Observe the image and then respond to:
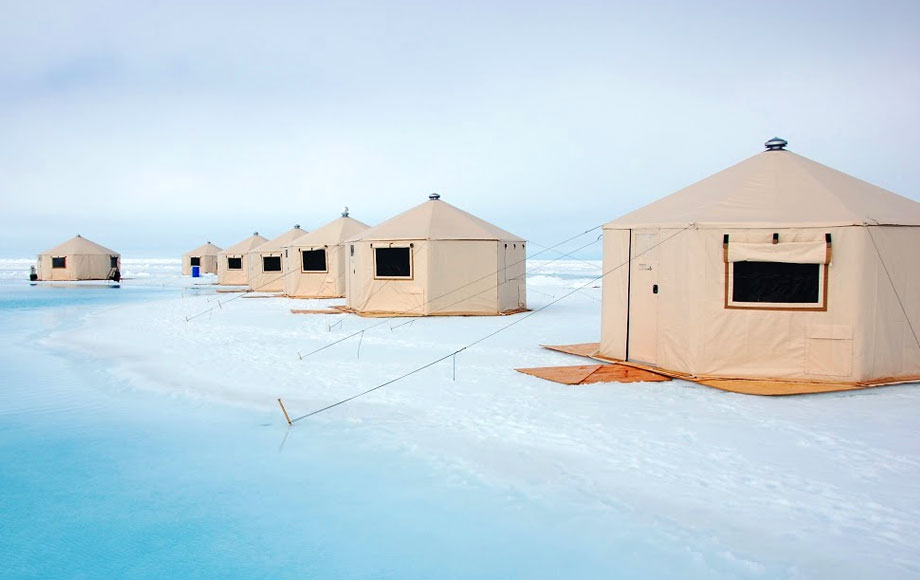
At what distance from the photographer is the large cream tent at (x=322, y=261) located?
63.6ft

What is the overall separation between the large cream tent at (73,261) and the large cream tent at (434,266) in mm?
26487

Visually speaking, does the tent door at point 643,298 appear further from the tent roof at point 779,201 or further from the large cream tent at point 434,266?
the large cream tent at point 434,266

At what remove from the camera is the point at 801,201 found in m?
7.25

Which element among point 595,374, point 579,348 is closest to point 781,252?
point 595,374

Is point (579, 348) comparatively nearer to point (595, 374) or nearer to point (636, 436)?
point (595, 374)

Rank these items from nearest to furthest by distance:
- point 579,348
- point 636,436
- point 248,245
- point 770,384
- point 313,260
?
1. point 636,436
2. point 770,384
3. point 579,348
4. point 313,260
5. point 248,245

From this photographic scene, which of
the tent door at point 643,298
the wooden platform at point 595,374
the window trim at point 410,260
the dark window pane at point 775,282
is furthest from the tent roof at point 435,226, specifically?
the dark window pane at point 775,282

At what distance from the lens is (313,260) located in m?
19.8

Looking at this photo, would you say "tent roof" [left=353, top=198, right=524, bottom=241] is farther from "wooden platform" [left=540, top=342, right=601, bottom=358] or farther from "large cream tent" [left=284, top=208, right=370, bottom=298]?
"wooden platform" [left=540, top=342, right=601, bottom=358]

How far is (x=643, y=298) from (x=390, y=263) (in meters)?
7.66

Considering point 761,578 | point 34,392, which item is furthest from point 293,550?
point 34,392

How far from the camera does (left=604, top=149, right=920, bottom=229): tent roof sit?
23.0ft

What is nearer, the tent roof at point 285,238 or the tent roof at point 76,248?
the tent roof at point 285,238

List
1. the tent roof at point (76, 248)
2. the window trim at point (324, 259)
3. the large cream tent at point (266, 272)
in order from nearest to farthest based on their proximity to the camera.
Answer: the window trim at point (324, 259) → the large cream tent at point (266, 272) → the tent roof at point (76, 248)
